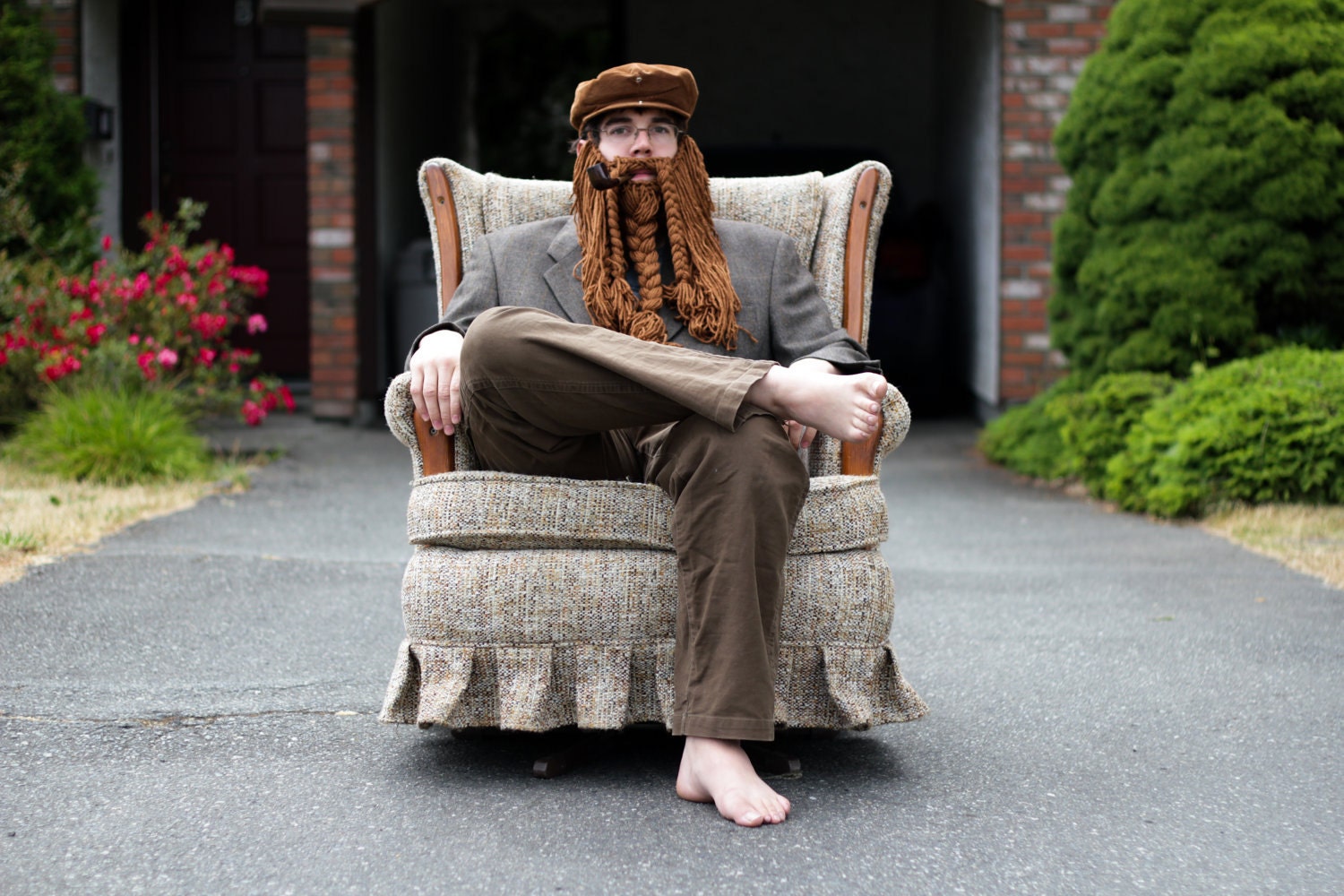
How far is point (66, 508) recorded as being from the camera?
509 centimetres

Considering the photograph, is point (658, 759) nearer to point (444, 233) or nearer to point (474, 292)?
point (474, 292)

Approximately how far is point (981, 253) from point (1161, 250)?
2717 millimetres

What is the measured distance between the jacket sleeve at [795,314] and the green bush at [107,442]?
11.8 ft

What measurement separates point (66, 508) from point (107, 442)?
73cm

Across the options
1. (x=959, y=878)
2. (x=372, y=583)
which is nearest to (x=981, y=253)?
(x=372, y=583)

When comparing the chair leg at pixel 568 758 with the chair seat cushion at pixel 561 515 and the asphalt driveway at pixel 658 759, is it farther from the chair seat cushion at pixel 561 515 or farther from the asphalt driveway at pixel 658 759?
the chair seat cushion at pixel 561 515

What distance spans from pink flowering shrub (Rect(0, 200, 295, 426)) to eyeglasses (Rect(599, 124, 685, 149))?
142 inches

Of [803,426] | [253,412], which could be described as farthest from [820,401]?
[253,412]

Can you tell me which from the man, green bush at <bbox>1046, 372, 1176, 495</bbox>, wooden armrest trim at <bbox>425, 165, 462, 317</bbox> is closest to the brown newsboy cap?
the man

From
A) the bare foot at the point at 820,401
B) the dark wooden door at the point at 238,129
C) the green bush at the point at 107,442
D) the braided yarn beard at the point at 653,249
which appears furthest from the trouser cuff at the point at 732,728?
the dark wooden door at the point at 238,129

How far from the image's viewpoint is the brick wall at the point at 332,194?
7961mm

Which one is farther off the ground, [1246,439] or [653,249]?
[653,249]

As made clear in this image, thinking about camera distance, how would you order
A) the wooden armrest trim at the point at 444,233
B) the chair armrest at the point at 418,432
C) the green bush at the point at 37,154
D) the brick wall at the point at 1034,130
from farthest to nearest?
1. the brick wall at the point at 1034,130
2. the green bush at the point at 37,154
3. the wooden armrest trim at the point at 444,233
4. the chair armrest at the point at 418,432

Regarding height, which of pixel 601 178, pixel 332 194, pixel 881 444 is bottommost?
pixel 881 444
